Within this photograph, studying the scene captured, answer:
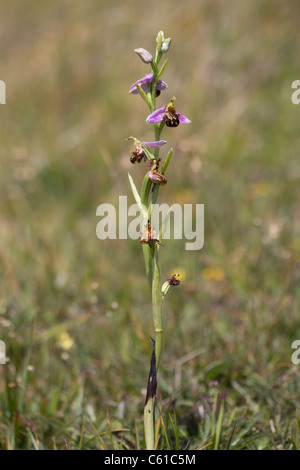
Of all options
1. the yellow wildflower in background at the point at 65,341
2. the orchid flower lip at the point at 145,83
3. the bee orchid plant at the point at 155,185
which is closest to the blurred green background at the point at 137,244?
the yellow wildflower in background at the point at 65,341

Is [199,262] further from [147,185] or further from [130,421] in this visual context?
[147,185]

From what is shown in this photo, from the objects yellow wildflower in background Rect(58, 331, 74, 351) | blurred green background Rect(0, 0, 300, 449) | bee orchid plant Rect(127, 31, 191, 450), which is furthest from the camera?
yellow wildflower in background Rect(58, 331, 74, 351)

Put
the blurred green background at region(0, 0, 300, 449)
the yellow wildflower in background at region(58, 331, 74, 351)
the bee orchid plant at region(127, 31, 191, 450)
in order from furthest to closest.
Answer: the yellow wildflower in background at region(58, 331, 74, 351), the blurred green background at region(0, 0, 300, 449), the bee orchid plant at region(127, 31, 191, 450)

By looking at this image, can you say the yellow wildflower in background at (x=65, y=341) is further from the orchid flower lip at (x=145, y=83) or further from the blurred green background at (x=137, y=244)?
the orchid flower lip at (x=145, y=83)

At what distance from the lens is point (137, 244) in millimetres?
3547

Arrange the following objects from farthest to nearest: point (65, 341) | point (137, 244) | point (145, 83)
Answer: point (137, 244) < point (65, 341) < point (145, 83)

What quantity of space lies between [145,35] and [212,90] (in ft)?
4.64

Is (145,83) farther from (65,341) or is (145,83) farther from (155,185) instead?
(65,341)

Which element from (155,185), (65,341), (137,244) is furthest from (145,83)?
(137,244)

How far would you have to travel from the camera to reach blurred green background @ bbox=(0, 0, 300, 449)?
205cm

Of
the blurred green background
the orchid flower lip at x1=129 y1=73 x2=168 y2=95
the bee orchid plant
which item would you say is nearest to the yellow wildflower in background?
the blurred green background

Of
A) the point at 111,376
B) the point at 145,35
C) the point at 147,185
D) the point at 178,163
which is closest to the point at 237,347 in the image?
the point at 111,376

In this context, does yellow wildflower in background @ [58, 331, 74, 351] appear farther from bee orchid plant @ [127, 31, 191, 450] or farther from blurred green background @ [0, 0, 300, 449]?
bee orchid plant @ [127, 31, 191, 450]

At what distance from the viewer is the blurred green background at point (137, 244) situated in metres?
2.05
